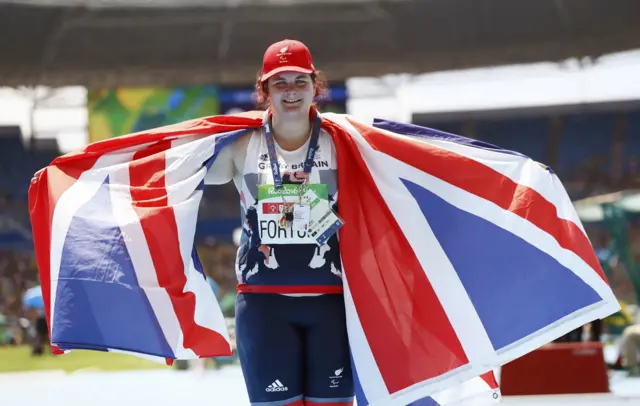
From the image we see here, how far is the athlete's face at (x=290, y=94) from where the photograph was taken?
2.85m

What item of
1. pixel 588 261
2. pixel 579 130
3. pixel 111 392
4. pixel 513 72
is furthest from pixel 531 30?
pixel 588 261

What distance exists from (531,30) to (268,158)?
801 inches

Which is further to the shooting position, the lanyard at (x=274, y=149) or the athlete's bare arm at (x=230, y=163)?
the athlete's bare arm at (x=230, y=163)

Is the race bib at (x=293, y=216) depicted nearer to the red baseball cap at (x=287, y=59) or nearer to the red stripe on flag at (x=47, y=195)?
the red baseball cap at (x=287, y=59)

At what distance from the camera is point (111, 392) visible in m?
8.27

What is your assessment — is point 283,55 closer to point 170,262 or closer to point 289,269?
point 289,269

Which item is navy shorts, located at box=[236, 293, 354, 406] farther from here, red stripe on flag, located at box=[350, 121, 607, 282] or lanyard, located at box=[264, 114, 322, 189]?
red stripe on flag, located at box=[350, 121, 607, 282]

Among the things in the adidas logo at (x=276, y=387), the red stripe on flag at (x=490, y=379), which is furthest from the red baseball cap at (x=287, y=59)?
the red stripe on flag at (x=490, y=379)

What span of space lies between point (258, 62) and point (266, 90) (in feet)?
67.1

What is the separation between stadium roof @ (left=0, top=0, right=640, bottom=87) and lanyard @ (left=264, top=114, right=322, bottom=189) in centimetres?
1965

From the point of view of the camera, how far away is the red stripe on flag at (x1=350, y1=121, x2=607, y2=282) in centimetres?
314

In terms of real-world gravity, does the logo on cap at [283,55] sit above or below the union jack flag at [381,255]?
above

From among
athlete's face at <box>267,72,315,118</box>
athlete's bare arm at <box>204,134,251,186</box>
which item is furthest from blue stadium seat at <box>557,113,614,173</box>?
athlete's face at <box>267,72,315,118</box>

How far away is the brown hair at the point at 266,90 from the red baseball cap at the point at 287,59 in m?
0.05
